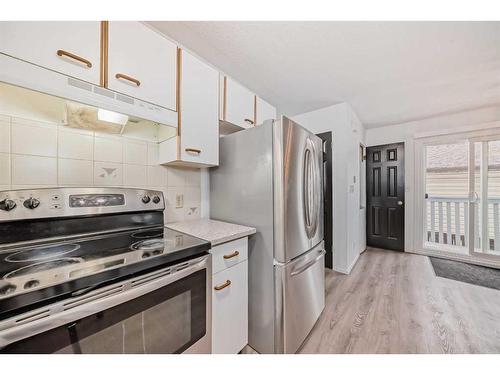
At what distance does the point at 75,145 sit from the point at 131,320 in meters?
1.01

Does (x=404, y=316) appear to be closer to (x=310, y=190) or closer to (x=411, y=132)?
(x=310, y=190)

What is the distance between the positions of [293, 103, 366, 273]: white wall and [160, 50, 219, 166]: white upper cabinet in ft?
6.22

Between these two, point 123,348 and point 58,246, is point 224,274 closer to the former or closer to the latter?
point 123,348

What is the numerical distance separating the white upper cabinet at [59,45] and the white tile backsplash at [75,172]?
49 centimetres

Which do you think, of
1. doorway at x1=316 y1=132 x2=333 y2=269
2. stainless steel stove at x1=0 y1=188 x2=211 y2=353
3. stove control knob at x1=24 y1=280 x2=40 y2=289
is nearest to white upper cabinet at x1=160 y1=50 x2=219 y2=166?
stainless steel stove at x1=0 y1=188 x2=211 y2=353

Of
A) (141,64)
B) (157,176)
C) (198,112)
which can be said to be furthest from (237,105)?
(157,176)

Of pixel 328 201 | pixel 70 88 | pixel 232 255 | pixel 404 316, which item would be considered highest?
pixel 70 88

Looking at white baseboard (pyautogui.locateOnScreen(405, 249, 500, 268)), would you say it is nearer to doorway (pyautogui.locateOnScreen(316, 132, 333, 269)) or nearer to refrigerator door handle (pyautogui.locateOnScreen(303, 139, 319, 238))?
doorway (pyautogui.locateOnScreen(316, 132, 333, 269))

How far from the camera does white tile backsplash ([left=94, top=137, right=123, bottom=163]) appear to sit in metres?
1.18

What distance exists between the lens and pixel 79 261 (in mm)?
740

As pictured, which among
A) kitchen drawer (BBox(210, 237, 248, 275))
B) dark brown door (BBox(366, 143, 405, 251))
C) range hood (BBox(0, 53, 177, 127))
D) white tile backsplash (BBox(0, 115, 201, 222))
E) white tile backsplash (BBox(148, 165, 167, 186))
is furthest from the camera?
dark brown door (BBox(366, 143, 405, 251))
